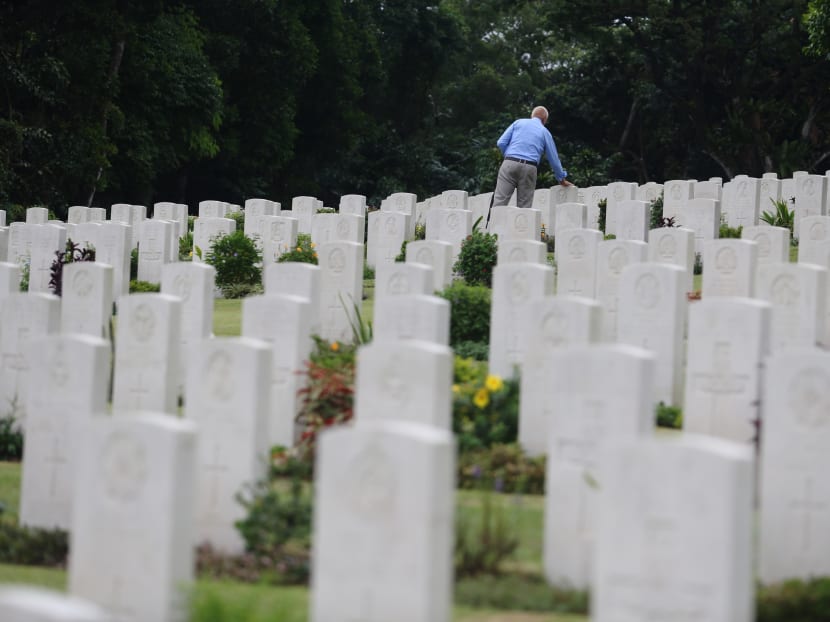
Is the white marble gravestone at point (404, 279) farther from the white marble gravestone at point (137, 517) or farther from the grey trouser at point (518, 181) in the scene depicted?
the grey trouser at point (518, 181)

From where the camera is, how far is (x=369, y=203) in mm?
40406

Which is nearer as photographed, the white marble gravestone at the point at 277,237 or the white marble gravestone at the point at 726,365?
the white marble gravestone at the point at 726,365

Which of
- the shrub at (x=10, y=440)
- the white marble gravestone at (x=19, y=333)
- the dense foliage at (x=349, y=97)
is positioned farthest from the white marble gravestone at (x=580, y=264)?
the dense foliage at (x=349, y=97)

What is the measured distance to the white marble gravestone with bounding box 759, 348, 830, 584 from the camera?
22.5 ft

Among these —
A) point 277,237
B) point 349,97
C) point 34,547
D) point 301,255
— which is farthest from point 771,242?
point 349,97

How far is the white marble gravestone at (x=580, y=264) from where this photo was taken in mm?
13539

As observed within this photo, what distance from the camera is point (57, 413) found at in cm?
813

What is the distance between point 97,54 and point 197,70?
136 inches

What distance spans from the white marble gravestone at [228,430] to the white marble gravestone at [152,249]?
9760 mm

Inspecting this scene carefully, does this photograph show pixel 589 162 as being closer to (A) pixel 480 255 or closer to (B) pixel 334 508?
(A) pixel 480 255

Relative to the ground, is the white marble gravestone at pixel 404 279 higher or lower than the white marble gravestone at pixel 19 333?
higher

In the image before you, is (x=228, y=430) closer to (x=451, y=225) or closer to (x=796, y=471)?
(x=796, y=471)

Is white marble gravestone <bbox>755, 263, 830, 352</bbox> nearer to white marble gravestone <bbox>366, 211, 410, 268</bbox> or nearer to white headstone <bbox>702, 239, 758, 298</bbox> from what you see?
white headstone <bbox>702, 239, 758, 298</bbox>

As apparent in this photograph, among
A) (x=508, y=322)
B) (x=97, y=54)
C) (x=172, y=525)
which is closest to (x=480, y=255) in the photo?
(x=508, y=322)
